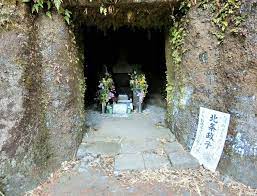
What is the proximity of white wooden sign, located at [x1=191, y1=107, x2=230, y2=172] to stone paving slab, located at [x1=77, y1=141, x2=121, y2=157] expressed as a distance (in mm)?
1186

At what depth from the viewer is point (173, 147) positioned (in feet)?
14.4

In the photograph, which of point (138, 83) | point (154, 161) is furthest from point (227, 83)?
point (138, 83)

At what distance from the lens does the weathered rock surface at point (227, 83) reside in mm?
3420

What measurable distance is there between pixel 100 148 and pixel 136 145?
0.55 metres

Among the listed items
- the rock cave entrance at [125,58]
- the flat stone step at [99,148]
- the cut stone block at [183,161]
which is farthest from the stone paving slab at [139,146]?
the rock cave entrance at [125,58]

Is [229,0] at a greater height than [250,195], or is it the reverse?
[229,0]

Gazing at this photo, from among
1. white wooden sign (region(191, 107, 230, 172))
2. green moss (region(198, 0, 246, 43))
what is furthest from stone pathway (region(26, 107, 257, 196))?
green moss (region(198, 0, 246, 43))

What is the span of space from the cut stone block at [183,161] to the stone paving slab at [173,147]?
94 millimetres

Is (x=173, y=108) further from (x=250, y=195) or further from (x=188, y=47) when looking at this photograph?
(x=250, y=195)

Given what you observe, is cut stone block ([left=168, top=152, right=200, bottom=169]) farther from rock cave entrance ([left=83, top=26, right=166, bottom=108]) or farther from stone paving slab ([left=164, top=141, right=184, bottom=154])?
rock cave entrance ([left=83, top=26, right=166, bottom=108])

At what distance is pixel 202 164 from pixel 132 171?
37.4 inches

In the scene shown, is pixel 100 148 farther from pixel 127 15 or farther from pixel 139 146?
pixel 127 15

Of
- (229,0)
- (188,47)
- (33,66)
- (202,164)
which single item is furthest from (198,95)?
(33,66)

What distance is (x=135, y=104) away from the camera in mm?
6098
